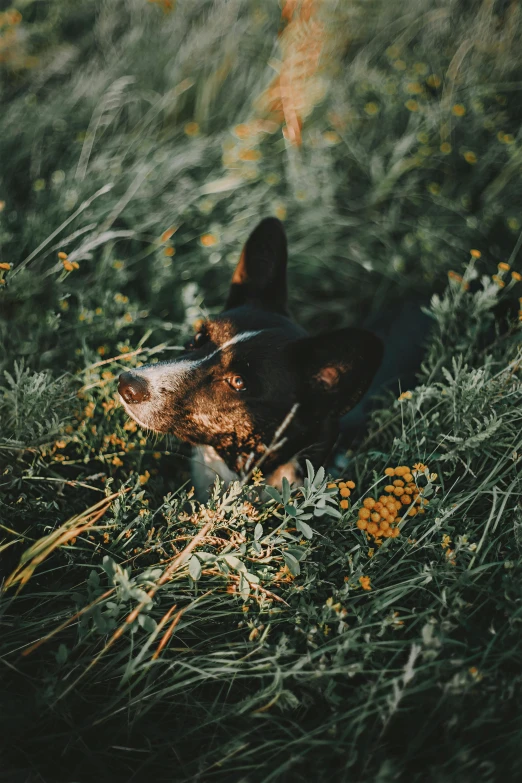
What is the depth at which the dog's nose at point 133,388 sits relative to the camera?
202cm

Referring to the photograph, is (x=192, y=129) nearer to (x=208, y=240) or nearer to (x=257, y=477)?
(x=208, y=240)

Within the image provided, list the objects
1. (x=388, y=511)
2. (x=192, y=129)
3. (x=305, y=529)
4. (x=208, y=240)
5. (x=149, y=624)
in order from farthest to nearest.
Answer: (x=192, y=129)
(x=208, y=240)
(x=388, y=511)
(x=305, y=529)
(x=149, y=624)

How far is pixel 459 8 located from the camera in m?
3.94

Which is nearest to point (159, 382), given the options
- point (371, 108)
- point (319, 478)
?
point (319, 478)

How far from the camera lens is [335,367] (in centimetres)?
196

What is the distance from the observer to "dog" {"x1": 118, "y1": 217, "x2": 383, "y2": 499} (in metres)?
1.97

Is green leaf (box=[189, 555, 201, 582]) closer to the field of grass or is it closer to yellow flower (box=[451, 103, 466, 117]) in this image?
the field of grass

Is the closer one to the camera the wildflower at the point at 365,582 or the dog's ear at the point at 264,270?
the wildflower at the point at 365,582

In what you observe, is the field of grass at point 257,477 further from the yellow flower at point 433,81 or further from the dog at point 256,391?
the dog at point 256,391

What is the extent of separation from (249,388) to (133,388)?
47cm

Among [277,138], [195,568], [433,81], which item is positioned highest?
[433,81]

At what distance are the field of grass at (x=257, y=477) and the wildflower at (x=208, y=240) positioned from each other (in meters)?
0.05

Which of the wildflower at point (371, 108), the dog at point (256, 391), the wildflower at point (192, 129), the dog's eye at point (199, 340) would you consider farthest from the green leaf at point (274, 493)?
the wildflower at point (371, 108)

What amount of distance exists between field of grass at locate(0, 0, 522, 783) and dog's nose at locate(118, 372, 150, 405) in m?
0.13
